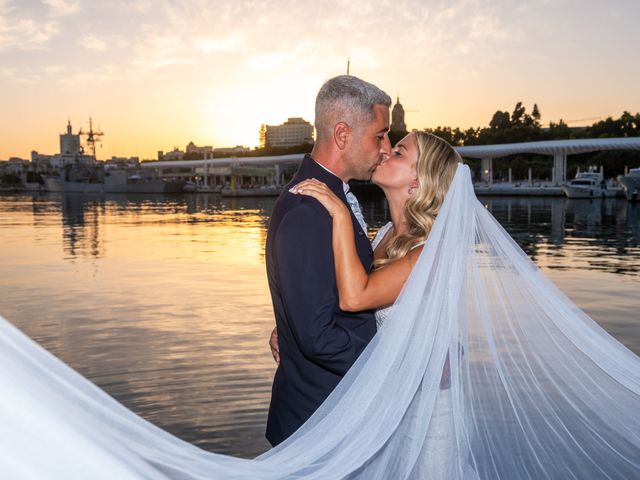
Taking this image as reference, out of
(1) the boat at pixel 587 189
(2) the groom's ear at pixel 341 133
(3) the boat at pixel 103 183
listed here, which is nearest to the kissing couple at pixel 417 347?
(2) the groom's ear at pixel 341 133

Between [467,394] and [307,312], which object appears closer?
[307,312]

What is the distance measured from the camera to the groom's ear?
283cm

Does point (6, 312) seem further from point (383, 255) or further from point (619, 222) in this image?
point (619, 222)

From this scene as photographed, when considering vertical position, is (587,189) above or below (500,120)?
below

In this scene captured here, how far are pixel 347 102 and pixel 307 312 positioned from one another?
2.90 feet

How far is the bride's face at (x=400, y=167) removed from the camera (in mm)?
3453

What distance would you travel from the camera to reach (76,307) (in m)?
11.7

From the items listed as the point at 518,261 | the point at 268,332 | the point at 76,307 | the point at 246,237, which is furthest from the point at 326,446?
the point at 246,237

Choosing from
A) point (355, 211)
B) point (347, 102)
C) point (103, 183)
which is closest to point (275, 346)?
point (355, 211)

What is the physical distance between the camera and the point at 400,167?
347 centimetres

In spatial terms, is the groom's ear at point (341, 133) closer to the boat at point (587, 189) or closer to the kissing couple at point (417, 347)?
the kissing couple at point (417, 347)

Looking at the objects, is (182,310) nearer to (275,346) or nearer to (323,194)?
(275,346)

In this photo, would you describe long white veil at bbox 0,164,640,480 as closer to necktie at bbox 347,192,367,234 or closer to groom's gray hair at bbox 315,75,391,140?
necktie at bbox 347,192,367,234

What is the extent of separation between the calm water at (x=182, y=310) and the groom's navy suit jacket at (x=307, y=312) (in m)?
2.99
